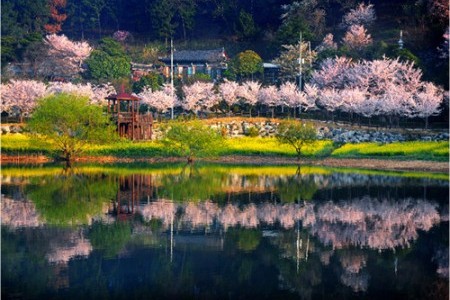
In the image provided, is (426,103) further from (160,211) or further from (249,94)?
(160,211)

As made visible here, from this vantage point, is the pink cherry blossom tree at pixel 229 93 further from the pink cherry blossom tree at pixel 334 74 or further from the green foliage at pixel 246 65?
the pink cherry blossom tree at pixel 334 74

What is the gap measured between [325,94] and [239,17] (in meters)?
31.3

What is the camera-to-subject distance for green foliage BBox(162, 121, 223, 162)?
55.9 meters

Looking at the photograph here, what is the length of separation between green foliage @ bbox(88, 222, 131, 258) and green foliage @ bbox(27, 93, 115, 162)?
95.8 ft

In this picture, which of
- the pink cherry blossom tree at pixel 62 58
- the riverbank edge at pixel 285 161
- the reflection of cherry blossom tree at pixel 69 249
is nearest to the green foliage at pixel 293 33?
the pink cherry blossom tree at pixel 62 58

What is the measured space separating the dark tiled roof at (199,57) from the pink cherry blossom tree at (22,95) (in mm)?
20066

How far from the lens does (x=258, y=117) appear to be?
6881cm

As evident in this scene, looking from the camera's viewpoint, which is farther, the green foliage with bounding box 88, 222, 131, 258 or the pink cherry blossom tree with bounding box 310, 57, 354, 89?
the pink cherry blossom tree with bounding box 310, 57, 354, 89

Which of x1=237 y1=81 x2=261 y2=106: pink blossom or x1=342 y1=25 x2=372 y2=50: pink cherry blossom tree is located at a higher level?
x1=342 y1=25 x2=372 y2=50: pink cherry blossom tree

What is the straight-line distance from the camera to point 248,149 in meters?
58.6

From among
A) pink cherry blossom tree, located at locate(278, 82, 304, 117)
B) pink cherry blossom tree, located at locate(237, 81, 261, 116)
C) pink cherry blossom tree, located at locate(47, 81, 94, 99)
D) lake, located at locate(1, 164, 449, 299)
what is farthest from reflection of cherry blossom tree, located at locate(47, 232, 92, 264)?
pink cherry blossom tree, located at locate(47, 81, 94, 99)

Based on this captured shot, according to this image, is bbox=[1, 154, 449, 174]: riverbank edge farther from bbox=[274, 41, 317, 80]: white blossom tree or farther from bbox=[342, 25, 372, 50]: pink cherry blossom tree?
bbox=[342, 25, 372, 50]: pink cherry blossom tree

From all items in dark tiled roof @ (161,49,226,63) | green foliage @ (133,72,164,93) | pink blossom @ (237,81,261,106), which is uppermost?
dark tiled roof @ (161,49,226,63)

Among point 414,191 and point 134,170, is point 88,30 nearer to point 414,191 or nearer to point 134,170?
point 134,170
